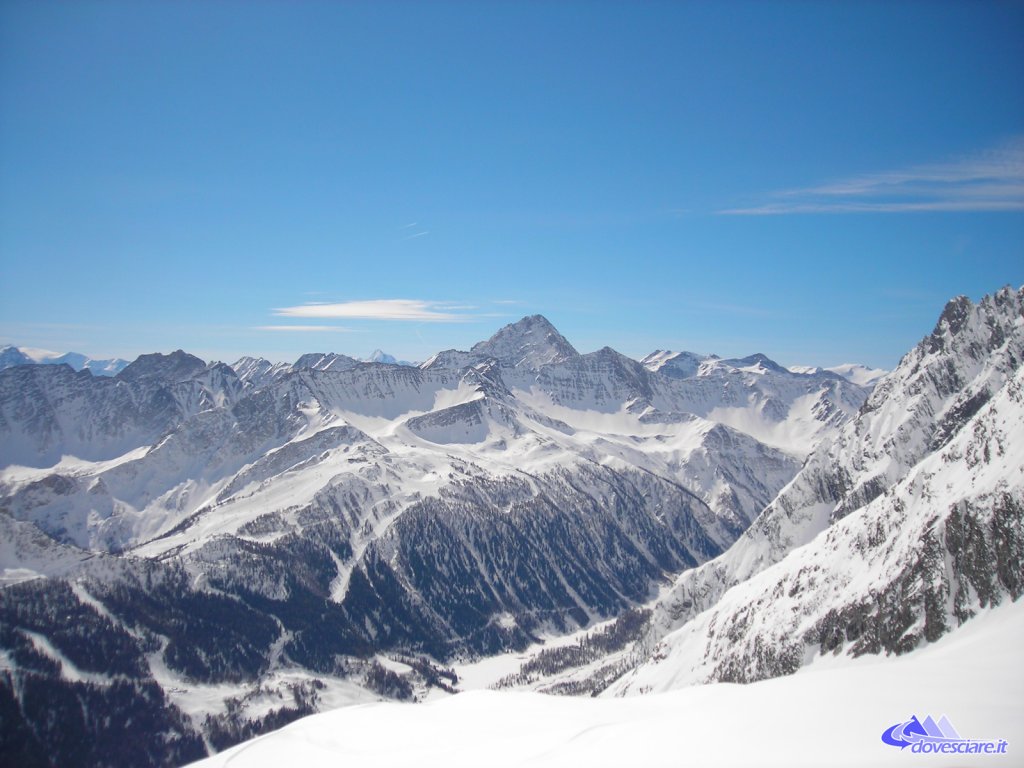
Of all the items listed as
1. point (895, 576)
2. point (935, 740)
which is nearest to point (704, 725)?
point (935, 740)

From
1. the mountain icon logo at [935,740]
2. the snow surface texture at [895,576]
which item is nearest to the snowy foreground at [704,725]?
the mountain icon logo at [935,740]

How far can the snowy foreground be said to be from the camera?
29562 mm

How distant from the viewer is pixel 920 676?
39719 mm

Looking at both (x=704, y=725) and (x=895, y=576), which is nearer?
(x=704, y=725)

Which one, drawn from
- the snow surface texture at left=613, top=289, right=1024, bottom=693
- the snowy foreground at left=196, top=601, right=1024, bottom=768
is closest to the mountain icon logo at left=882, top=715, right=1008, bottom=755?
the snowy foreground at left=196, top=601, right=1024, bottom=768

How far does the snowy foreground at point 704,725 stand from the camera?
1164 inches

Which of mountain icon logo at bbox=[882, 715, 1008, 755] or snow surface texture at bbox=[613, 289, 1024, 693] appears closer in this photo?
mountain icon logo at bbox=[882, 715, 1008, 755]

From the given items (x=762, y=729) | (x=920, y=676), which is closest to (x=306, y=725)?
(x=762, y=729)

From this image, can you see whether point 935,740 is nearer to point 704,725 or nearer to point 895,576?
point 704,725

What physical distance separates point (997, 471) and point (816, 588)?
38.4 m

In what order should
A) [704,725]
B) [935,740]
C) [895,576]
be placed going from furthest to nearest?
[895,576], [704,725], [935,740]

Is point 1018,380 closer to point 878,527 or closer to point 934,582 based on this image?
point 878,527

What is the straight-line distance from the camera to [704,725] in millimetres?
34750

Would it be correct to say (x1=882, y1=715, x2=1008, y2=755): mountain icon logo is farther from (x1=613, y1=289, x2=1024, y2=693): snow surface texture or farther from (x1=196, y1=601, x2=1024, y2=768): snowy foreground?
(x1=613, y1=289, x2=1024, y2=693): snow surface texture
